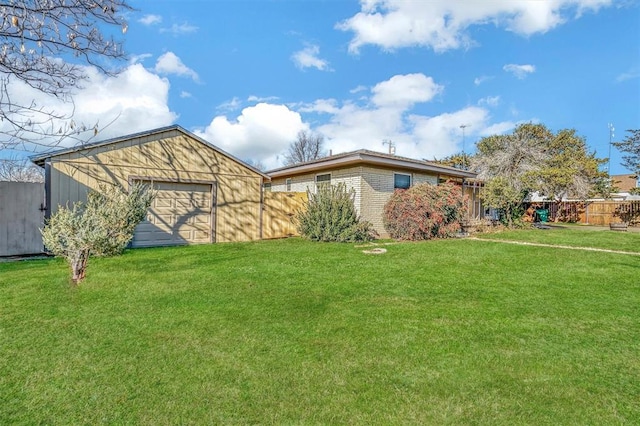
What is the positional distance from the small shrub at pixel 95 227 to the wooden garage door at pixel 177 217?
55.3 inches

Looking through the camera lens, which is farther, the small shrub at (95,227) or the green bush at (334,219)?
the green bush at (334,219)

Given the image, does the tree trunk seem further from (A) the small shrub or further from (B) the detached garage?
(B) the detached garage

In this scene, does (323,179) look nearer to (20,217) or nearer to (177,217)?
(177,217)

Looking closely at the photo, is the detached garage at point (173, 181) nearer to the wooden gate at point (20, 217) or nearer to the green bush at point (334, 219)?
the wooden gate at point (20, 217)

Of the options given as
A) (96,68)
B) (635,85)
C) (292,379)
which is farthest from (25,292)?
(635,85)

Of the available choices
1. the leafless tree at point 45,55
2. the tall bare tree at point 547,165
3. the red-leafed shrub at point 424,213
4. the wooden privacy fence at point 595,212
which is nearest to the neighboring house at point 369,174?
the red-leafed shrub at point 424,213

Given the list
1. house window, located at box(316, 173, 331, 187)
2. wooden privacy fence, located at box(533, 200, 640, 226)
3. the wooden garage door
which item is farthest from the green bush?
wooden privacy fence, located at box(533, 200, 640, 226)

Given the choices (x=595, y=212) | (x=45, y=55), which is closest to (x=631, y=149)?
(x=595, y=212)

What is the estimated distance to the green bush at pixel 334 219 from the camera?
38.8ft

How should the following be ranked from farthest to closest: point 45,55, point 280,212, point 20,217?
point 280,212 < point 20,217 < point 45,55

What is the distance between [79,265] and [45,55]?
362 cm

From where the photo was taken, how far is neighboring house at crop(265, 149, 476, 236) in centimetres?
1270

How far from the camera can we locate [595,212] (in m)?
23.8

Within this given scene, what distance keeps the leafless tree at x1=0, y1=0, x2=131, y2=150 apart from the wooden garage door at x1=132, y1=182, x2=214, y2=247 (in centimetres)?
652
